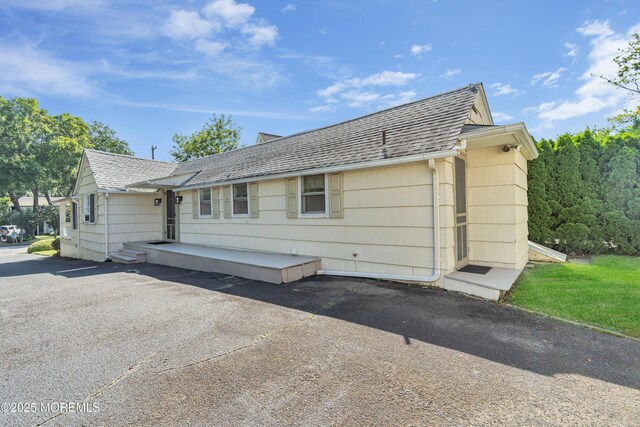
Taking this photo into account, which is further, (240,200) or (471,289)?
(240,200)

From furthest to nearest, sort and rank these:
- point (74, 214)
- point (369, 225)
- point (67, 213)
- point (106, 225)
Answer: point (67, 213)
point (74, 214)
point (106, 225)
point (369, 225)

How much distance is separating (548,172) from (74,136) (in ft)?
126

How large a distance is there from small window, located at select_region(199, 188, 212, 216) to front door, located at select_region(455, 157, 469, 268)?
794cm

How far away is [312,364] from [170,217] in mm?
11479

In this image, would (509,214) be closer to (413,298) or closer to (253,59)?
(413,298)

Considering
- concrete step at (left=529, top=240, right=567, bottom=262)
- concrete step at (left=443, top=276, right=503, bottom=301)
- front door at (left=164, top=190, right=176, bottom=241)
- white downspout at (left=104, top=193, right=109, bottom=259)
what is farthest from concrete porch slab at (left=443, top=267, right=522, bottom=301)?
white downspout at (left=104, top=193, right=109, bottom=259)

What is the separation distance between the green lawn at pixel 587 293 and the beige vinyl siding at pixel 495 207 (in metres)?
0.67

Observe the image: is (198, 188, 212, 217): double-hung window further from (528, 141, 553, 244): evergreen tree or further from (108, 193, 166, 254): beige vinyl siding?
(528, 141, 553, 244): evergreen tree

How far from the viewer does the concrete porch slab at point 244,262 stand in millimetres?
6512

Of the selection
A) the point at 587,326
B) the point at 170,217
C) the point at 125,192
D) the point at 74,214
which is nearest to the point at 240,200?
the point at 170,217

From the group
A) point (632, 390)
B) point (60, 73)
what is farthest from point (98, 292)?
point (60, 73)

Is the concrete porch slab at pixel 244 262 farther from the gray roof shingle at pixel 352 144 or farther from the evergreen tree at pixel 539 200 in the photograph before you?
the evergreen tree at pixel 539 200

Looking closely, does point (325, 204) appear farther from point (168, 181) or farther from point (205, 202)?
point (168, 181)

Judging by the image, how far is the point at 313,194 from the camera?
7383 millimetres
